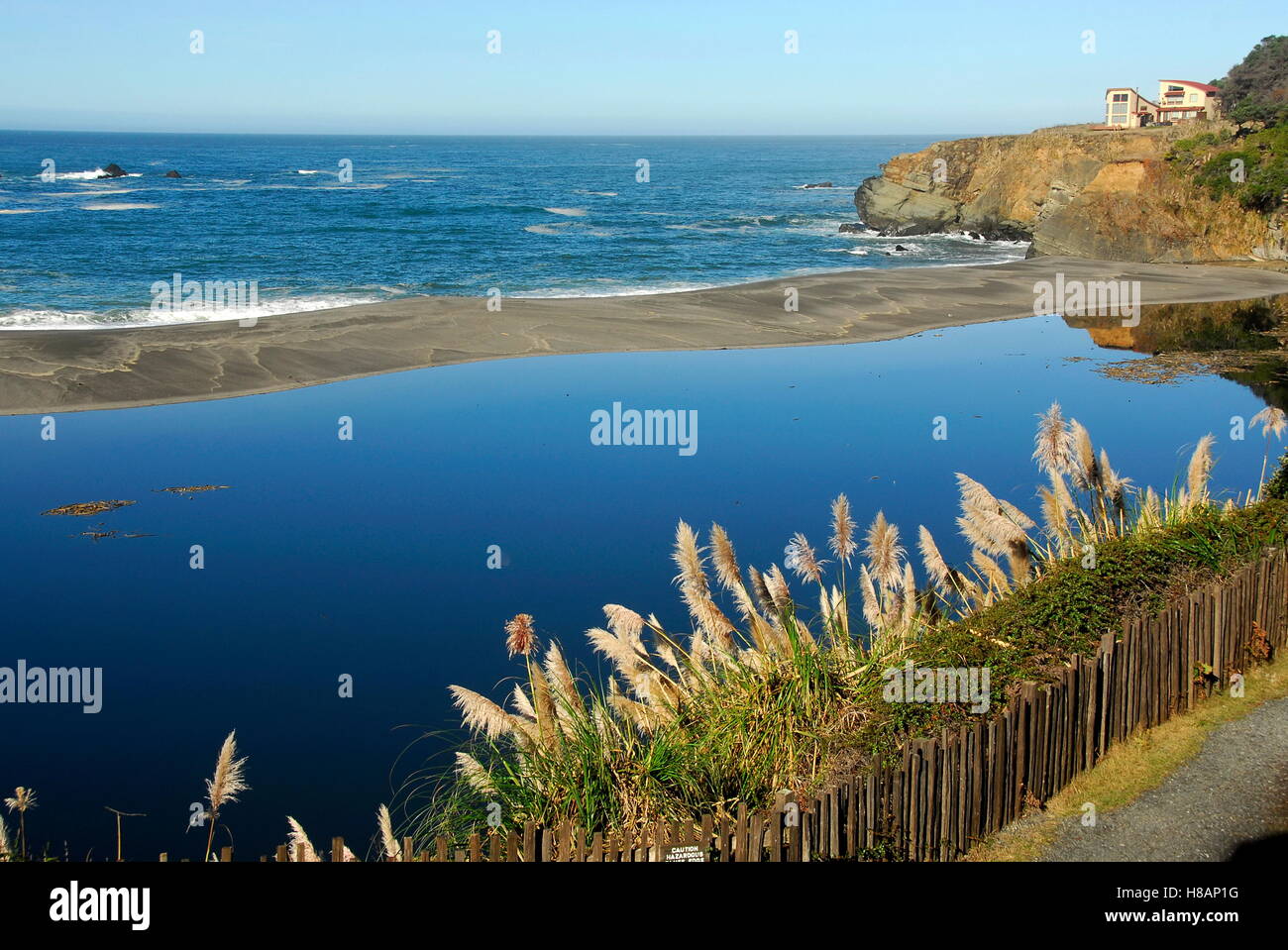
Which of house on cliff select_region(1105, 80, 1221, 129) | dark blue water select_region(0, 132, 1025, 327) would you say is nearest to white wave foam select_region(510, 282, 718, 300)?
dark blue water select_region(0, 132, 1025, 327)

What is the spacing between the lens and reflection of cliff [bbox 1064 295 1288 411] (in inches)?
989

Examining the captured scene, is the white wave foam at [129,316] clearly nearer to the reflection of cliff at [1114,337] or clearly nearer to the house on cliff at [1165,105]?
the reflection of cliff at [1114,337]

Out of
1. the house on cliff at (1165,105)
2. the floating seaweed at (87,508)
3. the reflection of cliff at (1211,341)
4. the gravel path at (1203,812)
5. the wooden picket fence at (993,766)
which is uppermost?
the house on cliff at (1165,105)

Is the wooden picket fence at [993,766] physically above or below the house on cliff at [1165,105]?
below

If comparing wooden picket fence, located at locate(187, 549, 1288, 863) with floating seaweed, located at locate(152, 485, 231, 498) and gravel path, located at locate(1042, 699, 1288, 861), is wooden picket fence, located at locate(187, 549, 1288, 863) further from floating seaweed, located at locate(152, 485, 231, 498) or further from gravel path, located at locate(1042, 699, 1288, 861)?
floating seaweed, located at locate(152, 485, 231, 498)

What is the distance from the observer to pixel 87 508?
16062 mm

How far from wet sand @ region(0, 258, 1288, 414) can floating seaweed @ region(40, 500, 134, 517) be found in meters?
6.42

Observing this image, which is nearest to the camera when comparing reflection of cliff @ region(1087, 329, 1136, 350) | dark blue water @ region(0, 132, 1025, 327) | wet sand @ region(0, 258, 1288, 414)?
wet sand @ region(0, 258, 1288, 414)

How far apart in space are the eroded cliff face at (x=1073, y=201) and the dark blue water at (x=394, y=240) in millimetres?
3138

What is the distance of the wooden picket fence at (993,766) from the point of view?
247 inches

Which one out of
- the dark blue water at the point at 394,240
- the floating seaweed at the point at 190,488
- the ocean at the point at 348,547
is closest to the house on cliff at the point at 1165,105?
the dark blue water at the point at 394,240

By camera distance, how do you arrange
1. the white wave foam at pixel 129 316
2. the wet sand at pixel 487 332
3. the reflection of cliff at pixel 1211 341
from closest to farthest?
the wet sand at pixel 487 332 < the reflection of cliff at pixel 1211 341 < the white wave foam at pixel 129 316
